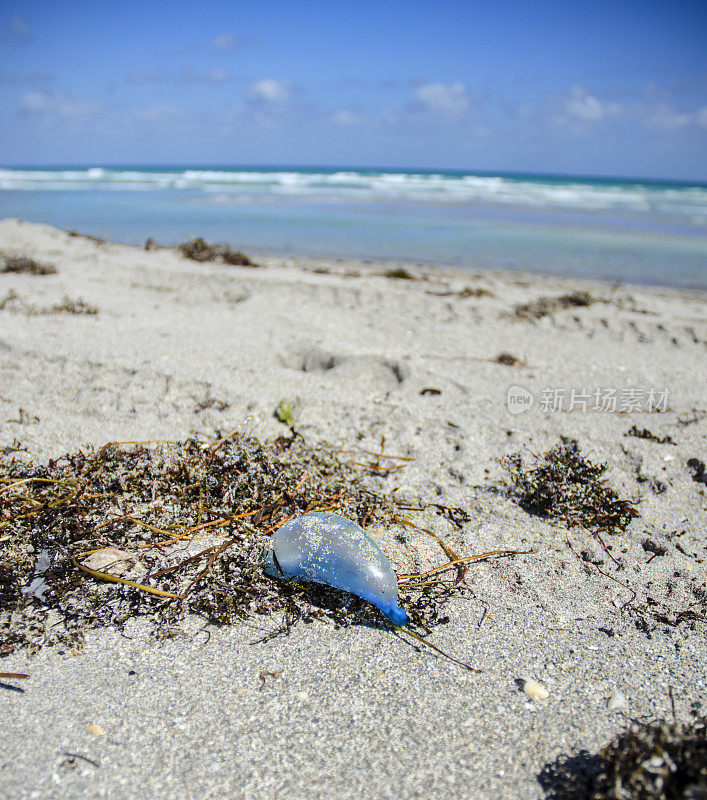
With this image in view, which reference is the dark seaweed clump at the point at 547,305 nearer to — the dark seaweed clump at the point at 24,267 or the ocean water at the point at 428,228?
the ocean water at the point at 428,228

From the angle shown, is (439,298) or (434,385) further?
(439,298)

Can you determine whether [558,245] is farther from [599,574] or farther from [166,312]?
[599,574]

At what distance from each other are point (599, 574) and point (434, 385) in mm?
1461

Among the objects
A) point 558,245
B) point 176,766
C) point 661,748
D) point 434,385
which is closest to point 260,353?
point 434,385

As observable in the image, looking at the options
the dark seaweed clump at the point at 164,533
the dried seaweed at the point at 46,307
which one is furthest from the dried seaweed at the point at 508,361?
the dried seaweed at the point at 46,307

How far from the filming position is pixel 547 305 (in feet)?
16.0

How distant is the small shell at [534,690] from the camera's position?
4.37ft

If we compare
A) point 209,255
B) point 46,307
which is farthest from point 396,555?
point 209,255

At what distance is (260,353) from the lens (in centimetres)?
336

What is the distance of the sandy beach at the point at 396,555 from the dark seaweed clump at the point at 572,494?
5 cm

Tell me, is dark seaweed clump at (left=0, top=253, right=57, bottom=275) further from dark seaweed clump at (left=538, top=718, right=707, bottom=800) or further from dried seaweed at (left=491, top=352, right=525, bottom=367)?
dark seaweed clump at (left=538, top=718, right=707, bottom=800)

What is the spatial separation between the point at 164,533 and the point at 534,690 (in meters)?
1.16

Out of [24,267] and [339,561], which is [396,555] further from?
[24,267]

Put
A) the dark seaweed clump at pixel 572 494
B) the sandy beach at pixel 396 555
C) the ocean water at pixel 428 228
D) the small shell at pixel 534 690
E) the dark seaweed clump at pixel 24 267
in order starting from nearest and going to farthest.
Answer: the sandy beach at pixel 396 555 → the small shell at pixel 534 690 → the dark seaweed clump at pixel 572 494 → the dark seaweed clump at pixel 24 267 → the ocean water at pixel 428 228
